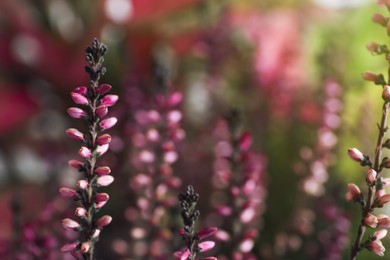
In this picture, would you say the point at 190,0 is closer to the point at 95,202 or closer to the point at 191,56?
the point at 191,56

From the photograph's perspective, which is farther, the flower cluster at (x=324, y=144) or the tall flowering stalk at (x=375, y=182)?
the flower cluster at (x=324, y=144)

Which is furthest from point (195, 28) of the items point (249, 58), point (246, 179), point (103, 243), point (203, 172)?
point (246, 179)

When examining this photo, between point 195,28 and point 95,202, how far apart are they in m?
0.64

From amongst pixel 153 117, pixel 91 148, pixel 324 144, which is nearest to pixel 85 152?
pixel 91 148

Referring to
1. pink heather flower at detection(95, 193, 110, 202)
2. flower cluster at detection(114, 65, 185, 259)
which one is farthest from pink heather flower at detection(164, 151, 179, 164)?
pink heather flower at detection(95, 193, 110, 202)

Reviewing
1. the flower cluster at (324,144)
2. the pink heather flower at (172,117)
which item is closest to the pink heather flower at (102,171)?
the pink heather flower at (172,117)

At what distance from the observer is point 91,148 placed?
12.0 inches

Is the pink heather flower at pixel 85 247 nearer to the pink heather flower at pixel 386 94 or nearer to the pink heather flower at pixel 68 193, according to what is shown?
the pink heather flower at pixel 68 193

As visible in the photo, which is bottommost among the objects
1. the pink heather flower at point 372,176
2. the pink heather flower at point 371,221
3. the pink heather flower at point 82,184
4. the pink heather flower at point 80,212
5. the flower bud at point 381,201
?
the pink heather flower at point 371,221

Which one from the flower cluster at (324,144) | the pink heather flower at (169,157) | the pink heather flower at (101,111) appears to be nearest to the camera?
the pink heather flower at (101,111)

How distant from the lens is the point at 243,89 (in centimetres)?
75

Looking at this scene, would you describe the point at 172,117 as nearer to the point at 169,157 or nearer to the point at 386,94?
the point at 169,157

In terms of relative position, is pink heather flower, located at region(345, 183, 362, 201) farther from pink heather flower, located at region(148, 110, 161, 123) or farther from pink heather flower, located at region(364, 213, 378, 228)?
pink heather flower, located at region(148, 110, 161, 123)

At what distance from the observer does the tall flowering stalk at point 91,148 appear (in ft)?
0.96
